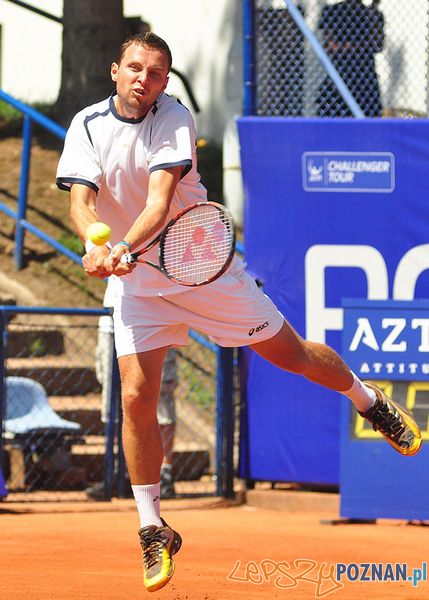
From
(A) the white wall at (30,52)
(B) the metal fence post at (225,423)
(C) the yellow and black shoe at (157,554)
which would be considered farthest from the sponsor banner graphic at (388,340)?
(A) the white wall at (30,52)

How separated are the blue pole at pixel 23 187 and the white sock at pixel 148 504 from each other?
20.1ft

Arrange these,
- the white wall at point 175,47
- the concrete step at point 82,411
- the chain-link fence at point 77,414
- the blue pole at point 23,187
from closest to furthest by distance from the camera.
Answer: the chain-link fence at point 77,414 < the concrete step at point 82,411 < the blue pole at point 23,187 < the white wall at point 175,47

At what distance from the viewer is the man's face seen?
5906 mm

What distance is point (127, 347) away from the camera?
610cm

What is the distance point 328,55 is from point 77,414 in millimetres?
3502

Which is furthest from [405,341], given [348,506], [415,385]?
[348,506]

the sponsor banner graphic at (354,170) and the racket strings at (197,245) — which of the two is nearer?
the racket strings at (197,245)

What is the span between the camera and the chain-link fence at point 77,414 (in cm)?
960

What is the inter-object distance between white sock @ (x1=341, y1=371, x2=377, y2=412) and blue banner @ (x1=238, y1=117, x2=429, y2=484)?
2.02m

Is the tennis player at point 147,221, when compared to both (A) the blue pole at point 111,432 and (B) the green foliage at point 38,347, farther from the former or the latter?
(B) the green foliage at point 38,347

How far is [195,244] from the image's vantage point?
19.5 feet

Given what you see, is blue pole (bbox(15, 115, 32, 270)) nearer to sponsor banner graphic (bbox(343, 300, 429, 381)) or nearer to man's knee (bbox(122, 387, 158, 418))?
sponsor banner graphic (bbox(343, 300, 429, 381))

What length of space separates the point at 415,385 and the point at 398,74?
3.93 metres

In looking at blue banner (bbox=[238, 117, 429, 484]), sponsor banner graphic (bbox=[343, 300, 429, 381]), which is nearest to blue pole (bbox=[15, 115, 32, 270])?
blue banner (bbox=[238, 117, 429, 484])
